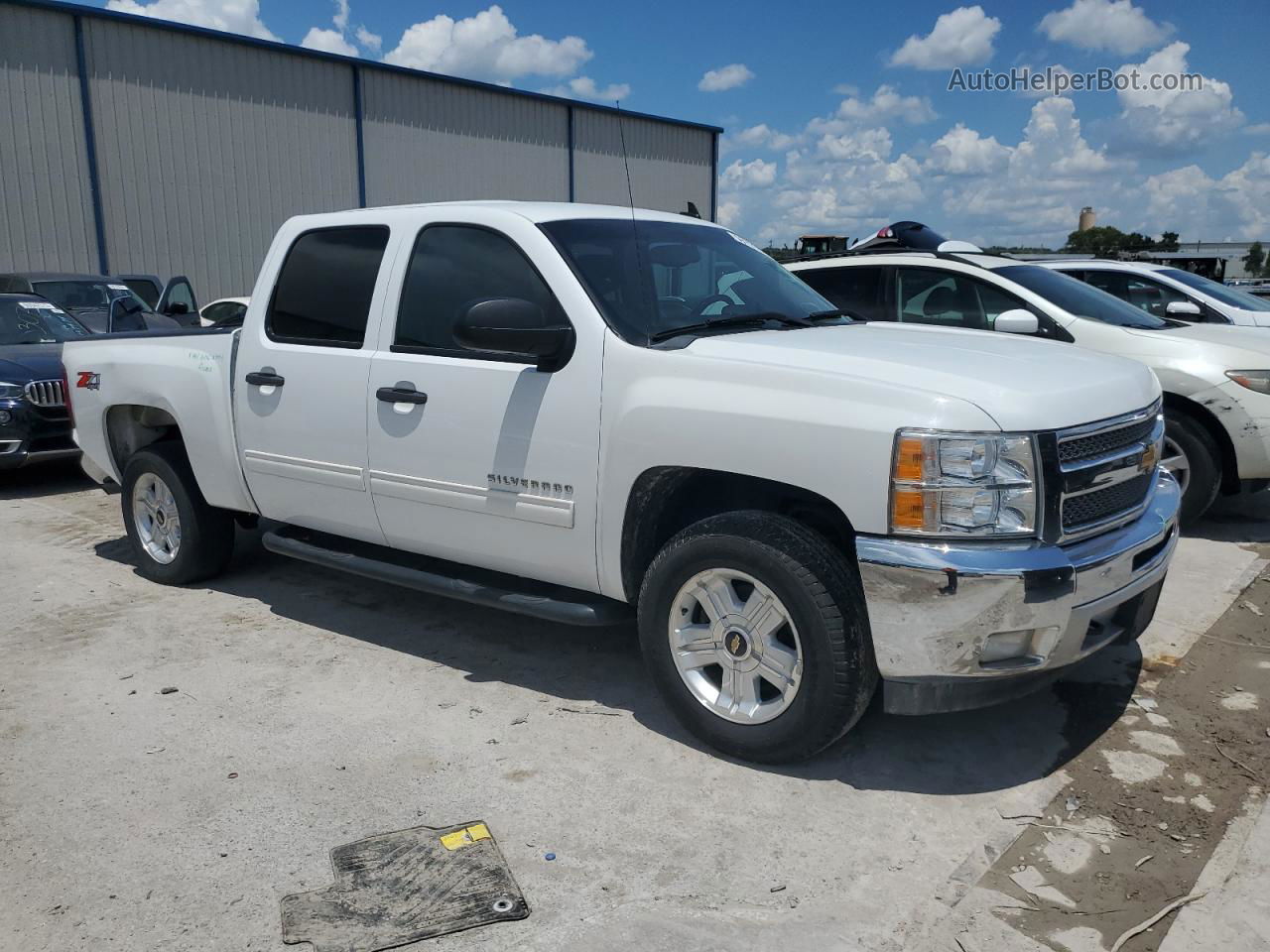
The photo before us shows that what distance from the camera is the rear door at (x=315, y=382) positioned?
4.56 m

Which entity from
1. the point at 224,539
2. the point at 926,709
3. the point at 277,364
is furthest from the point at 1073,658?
the point at 224,539

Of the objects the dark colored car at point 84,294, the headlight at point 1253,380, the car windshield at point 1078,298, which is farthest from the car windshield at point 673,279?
the dark colored car at point 84,294

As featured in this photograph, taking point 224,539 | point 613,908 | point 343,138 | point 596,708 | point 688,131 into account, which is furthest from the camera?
point 688,131

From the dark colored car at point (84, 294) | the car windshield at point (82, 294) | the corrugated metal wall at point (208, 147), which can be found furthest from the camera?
the corrugated metal wall at point (208, 147)

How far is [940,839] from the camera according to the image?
10.4ft

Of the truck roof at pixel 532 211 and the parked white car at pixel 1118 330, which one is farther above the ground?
the truck roof at pixel 532 211

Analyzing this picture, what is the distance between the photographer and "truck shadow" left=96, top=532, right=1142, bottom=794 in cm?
365

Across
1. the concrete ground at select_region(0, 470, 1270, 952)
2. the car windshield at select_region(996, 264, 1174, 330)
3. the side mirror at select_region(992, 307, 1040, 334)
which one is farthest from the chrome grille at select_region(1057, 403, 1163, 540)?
the car windshield at select_region(996, 264, 1174, 330)

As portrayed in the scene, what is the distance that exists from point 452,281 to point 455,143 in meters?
20.4

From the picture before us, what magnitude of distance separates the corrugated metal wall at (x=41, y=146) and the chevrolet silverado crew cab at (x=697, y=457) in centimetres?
1444

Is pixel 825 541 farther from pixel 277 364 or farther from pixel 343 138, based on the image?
pixel 343 138

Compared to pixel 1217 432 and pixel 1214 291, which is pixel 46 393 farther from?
pixel 1214 291

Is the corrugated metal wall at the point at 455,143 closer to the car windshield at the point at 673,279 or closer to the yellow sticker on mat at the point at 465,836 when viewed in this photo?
the car windshield at the point at 673,279

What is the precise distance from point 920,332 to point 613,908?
2.66 meters
